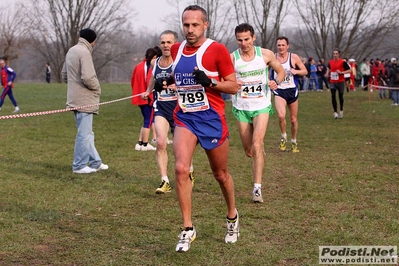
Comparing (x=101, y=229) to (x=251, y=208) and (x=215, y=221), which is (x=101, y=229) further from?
(x=251, y=208)

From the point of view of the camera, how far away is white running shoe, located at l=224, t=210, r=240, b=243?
5.66 m

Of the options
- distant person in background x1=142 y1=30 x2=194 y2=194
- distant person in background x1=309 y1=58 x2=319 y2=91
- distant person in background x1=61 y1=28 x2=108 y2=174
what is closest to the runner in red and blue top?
distant person in background x1=142 y1=30 x2=194 y2=194

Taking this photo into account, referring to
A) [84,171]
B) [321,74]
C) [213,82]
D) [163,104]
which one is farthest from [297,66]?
[321,74]

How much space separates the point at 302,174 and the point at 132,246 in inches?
182

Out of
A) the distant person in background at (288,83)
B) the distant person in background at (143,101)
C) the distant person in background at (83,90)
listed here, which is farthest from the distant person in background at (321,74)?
the distant person in background at (83,90)

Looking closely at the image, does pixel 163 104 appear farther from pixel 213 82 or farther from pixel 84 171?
pixel 213 82

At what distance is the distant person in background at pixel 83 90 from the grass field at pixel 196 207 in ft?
1.22

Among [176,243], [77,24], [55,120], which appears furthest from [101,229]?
[77,24]

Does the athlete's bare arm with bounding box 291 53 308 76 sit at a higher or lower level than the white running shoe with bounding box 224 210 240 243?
higher

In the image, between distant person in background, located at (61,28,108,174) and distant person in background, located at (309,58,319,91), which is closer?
distant person in background, located at (61,28,108,174)

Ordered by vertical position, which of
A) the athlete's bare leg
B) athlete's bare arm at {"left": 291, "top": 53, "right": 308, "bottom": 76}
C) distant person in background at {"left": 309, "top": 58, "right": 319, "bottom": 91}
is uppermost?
athlete's bare arm at {"left": 291, "top": 53, "right": 308, "bottom": 76}

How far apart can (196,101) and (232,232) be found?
1.32 m

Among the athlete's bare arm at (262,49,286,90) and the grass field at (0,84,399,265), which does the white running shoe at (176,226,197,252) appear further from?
the athlete's bare arm at (262,49,286,90)

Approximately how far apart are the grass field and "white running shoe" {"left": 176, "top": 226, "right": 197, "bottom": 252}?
0.06 meters
